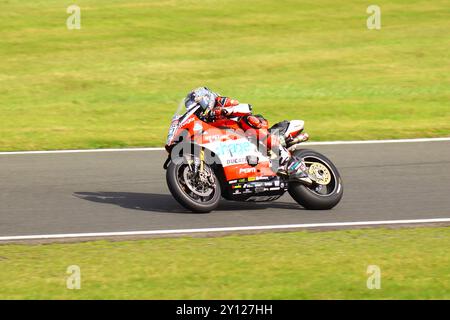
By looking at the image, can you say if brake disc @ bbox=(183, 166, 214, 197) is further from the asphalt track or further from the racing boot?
the racing boot

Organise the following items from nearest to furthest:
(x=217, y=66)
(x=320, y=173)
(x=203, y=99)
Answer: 1. (x=203, y=99)
2. (x=320, y=173)
3. (x=217, y=66)

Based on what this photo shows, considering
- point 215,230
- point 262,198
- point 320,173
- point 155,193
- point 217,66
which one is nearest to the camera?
point 215,230

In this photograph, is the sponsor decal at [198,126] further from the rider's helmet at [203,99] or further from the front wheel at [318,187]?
the front wheel at [318,187]

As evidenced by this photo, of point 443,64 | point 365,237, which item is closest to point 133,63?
point 443,64

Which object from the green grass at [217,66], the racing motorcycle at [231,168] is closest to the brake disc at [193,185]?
the racing motorcycle at [231,168]

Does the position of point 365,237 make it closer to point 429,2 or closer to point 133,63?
point 133,63

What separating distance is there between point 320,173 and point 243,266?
2788 millimetres

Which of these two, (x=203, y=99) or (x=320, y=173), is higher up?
(x=203, y=99)

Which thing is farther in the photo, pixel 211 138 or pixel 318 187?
pixel 318 187

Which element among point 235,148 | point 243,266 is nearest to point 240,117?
point 235,148

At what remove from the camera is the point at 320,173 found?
460 inches

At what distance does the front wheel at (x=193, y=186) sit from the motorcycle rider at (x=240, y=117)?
617 millimetres

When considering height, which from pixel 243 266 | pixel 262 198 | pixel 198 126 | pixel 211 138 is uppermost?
pixel 198 126

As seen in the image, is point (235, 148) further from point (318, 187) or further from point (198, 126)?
point (318, 187)
